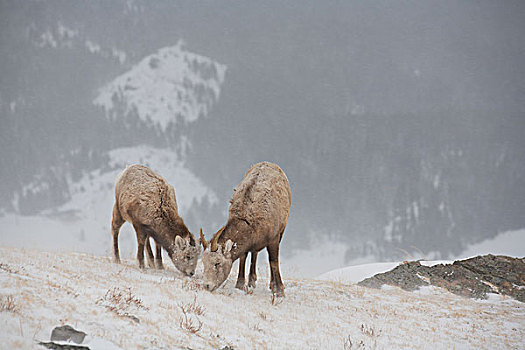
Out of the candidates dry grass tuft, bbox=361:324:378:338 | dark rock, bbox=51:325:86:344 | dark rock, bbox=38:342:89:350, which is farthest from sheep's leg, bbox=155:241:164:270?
dark rock, bbox=38:342:89:350

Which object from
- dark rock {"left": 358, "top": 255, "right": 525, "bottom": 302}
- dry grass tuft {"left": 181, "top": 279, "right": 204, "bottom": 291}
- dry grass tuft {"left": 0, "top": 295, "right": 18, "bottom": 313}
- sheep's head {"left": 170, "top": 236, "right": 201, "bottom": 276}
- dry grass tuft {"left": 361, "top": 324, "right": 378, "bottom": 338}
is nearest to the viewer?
dry grass tuft {"left": 0, "top": 295, "right": 18, "bottom": 313}

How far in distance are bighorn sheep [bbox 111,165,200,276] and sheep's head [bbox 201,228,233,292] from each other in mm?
1553

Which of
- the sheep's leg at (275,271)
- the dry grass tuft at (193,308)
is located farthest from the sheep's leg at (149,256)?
the dry grass tuft at (193,308)

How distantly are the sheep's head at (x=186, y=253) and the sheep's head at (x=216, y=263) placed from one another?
146 centimetres

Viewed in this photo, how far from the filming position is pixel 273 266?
402 inches

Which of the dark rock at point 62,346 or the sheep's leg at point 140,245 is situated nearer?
the dark rock at point 62,346

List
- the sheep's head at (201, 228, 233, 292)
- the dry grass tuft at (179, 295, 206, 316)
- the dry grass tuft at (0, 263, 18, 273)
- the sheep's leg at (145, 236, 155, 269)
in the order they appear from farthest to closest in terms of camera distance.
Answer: the sheep's leg at (145, 236, 155, 269) < the sheep's head at (201, 228, 233, 292) < the dry grass tuft at (179, 295, 206, 316) < the dry grass tuft at (0, 263, 18, 273)

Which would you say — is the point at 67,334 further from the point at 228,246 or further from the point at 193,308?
the point at 228,246

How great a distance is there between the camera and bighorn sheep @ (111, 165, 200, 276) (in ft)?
34.2

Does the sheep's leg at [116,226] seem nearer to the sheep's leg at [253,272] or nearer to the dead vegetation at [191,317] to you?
the sheep's leg at [253,272]

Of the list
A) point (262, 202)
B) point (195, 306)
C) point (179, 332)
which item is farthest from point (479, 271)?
point (179, 332)

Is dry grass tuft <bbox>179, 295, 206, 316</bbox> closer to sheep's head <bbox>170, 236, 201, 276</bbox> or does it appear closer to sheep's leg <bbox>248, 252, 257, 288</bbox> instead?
sheep's head <bbox>170, 236, 201, 276</bbox>

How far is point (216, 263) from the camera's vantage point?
889 cm

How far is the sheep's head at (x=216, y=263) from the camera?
887cm
